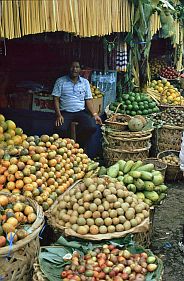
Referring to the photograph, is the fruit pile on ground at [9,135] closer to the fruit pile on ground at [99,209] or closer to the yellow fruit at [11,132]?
the yellow fruit at [11,132]

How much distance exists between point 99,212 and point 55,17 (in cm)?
→ 194

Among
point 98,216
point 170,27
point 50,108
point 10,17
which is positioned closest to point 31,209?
point 98,216

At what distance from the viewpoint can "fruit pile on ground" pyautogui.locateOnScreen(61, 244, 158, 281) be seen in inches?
121

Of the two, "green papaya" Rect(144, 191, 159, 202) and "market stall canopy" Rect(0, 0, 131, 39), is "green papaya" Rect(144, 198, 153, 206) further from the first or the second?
"market stall canopy" Rect(0, 0, 131, 39)

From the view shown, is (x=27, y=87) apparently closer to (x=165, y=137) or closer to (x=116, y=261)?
(x=165, y=137)

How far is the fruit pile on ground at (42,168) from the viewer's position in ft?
13.5

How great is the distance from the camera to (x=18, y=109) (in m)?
7.59

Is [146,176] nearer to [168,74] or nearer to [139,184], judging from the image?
[139,184]

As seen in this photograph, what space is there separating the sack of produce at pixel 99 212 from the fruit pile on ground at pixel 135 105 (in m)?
3.66

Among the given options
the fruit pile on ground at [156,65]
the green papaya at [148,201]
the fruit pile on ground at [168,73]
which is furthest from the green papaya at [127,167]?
the fruit pile on ground at [168,73]

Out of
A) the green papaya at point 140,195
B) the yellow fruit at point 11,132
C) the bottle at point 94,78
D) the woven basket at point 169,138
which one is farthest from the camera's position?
the bottle at point 94,78

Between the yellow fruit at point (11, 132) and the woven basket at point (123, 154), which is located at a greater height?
the yellow fruit at point (11, 132)

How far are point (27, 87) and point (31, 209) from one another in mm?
4760

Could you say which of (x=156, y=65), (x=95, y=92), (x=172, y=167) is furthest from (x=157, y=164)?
(x=156, y=65)
